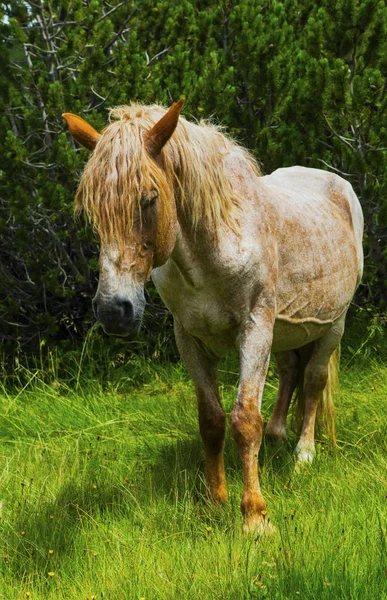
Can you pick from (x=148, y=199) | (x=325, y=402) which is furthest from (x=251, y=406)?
(x=325, y=402)

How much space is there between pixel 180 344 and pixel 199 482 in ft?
2.20

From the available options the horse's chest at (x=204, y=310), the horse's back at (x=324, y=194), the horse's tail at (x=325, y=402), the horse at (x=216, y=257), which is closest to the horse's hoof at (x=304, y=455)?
the horse at (x=216, y=257)

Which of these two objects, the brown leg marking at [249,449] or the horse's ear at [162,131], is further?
the brown leg marking at [249,449]

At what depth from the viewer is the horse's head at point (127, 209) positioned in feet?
9.55

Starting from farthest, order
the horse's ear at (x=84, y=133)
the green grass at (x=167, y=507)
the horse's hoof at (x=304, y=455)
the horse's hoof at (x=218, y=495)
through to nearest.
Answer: the horse's hoof at (x=304, y=455), the horse's hoof at (x=218, y=495), the horse's ear at (x=84, y=133), the green grass at (x=167, y=507)

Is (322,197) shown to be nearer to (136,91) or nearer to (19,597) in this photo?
(136,91)

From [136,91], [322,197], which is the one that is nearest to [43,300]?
[136,91]

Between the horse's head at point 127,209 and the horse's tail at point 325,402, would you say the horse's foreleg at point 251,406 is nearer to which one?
the horse's head at point 127,209

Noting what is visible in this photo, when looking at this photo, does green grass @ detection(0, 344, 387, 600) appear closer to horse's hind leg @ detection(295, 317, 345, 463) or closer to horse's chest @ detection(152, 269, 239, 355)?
horse's hind leg @ detection(295, 317, 345, 463)

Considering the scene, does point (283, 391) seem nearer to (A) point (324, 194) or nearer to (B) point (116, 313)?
(A) point (324, 194)

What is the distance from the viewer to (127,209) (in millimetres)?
2918

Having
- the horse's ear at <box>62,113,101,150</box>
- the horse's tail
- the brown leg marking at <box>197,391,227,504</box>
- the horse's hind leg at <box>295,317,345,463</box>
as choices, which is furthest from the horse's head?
the horse's tail

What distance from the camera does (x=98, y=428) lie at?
4.89 metres

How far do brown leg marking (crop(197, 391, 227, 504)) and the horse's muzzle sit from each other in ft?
3.33
